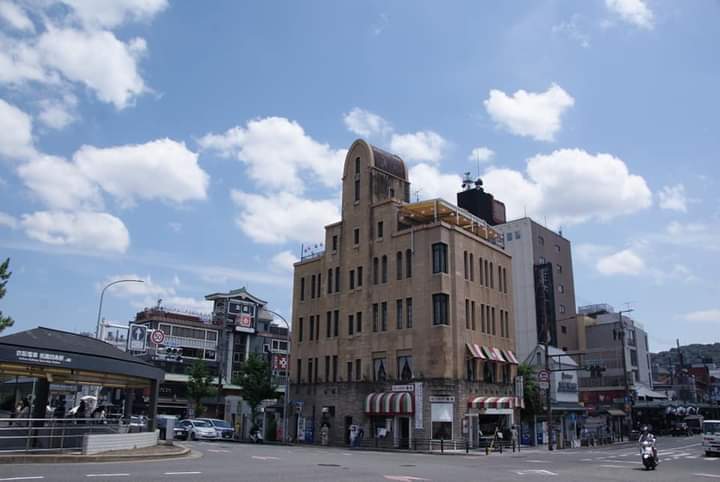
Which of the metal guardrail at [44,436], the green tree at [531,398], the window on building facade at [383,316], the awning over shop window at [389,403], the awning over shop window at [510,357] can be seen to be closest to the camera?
the metal guardrail at [44,436]

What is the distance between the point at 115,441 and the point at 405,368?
2689 centimetres

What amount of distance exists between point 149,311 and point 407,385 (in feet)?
158

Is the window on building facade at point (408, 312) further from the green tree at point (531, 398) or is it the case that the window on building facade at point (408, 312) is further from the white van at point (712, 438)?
the white van at point (712, 438)

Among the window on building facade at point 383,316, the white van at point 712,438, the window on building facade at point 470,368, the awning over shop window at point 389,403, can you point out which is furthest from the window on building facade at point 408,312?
the white van at point 712,438

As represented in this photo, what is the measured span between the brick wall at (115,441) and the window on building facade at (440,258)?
82.7ft

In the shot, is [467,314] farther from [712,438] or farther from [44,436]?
[44,436]

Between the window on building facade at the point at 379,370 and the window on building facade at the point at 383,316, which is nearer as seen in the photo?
the window on building facade at the point at 379,370

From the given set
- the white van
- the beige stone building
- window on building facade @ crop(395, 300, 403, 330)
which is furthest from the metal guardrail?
the white van

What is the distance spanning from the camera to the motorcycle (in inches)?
993

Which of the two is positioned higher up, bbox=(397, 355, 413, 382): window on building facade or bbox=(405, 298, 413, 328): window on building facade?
bbox=(405, 298, 413, 328): window on building facade

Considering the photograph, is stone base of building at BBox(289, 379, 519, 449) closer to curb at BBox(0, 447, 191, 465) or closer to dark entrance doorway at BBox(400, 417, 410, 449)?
dark entrance doorway at BBox(400, 417, 410, 449)

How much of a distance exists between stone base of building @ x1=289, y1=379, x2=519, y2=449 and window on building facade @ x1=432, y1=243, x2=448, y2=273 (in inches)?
325

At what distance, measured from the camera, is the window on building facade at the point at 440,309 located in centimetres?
4575

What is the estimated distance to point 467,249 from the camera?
49.7m
